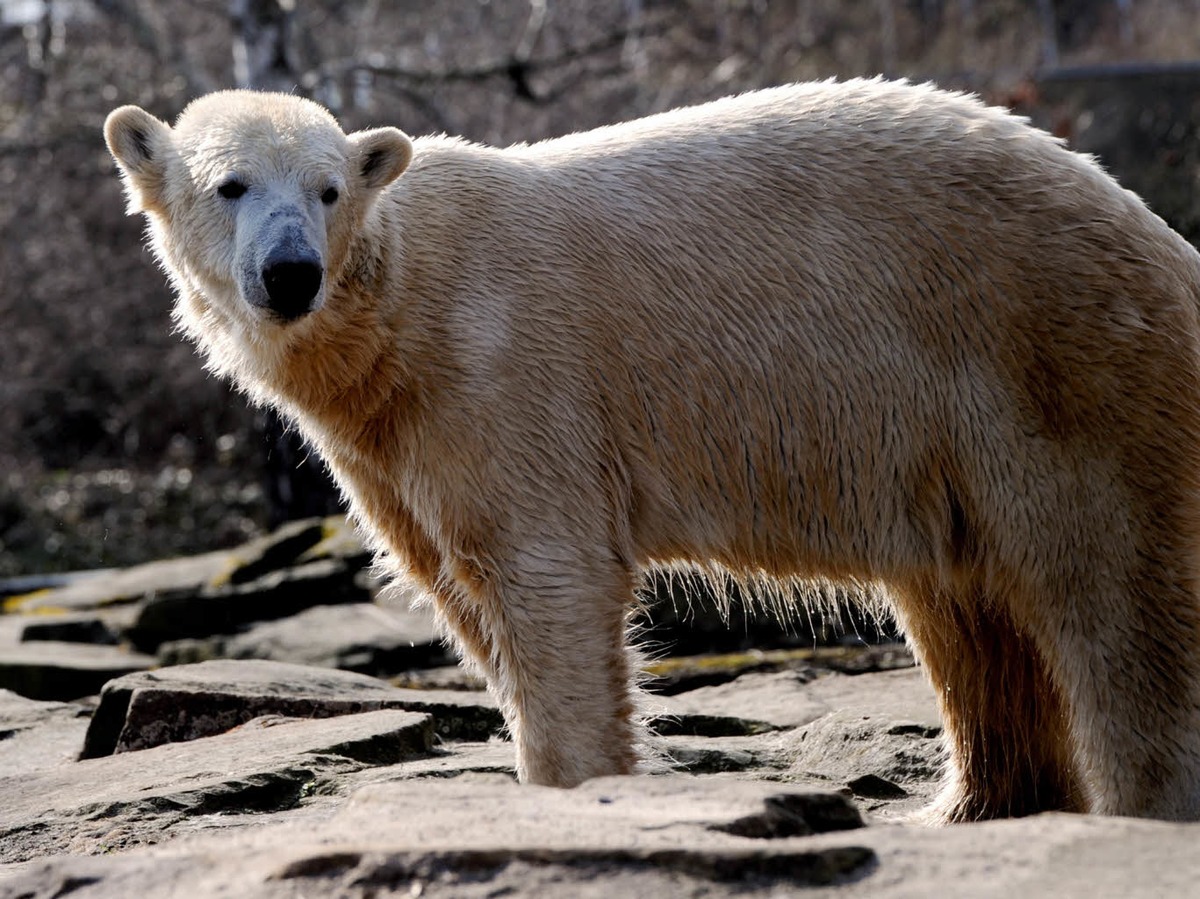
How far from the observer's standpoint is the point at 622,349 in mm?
4035

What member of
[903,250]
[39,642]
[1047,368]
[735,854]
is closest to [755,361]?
[903,250]

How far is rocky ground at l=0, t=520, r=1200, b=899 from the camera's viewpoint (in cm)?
249

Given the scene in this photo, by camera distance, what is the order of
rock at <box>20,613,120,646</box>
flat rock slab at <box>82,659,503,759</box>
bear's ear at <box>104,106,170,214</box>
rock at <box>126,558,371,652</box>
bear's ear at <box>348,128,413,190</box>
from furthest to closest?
rock at <box>20,613,120,646</box>, rock at <box>126,558,371,652</box>, flat rock slab at <box>82,659,503,759</box>, bear's ear at <box>104,106,170,214</box>, bear's ear at <box>348,128,413,190</box>

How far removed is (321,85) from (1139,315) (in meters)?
8.87

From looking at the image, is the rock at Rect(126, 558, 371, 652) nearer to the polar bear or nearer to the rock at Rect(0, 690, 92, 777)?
the rock at Rect(0, 690, 92, 777)

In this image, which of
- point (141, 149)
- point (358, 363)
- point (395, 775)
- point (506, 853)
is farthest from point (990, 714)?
point (141, 149)

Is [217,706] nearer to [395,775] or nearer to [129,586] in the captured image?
[395,775]

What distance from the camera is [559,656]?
12.4 feet

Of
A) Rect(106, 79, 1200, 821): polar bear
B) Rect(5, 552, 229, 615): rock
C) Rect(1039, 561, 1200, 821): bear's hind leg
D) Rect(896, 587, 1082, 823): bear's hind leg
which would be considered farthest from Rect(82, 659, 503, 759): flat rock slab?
Rect(5, 552, 229, 615): rock

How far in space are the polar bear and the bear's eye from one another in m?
0.01

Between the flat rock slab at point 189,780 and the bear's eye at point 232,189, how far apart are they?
1720 mm

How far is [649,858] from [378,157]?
91.5 inches

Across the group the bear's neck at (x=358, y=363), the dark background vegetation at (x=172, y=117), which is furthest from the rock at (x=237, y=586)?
the bear's neck at (x=358, y=363)

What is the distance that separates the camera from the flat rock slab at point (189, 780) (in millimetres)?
4172
